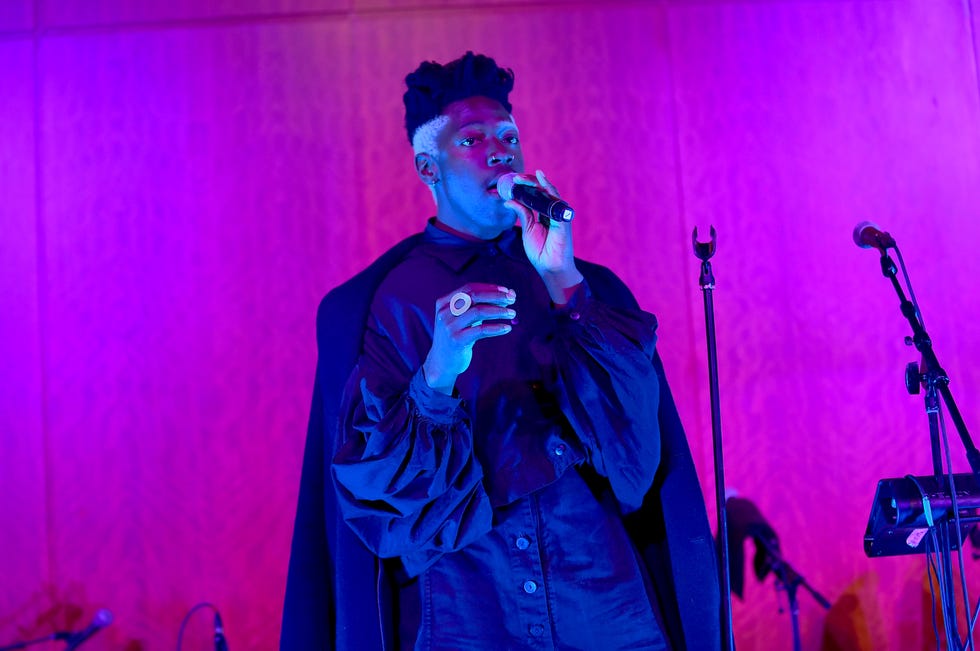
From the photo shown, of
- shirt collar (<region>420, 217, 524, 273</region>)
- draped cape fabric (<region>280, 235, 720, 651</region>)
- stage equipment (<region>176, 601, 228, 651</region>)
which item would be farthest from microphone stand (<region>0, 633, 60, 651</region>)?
shirt collar (<region>420, 217, 524, 273</region>)

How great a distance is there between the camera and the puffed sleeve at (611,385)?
1860 mm

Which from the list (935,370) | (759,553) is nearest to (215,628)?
(759,553)

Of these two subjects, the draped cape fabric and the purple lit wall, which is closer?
the draped cape fabric

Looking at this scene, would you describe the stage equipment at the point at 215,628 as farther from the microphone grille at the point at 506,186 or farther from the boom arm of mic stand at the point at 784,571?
the boom arm of mic stand at the point at 784,571

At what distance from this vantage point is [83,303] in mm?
3381

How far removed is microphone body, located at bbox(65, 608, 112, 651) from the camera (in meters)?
3.04

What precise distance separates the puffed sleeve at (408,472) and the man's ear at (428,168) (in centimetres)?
58

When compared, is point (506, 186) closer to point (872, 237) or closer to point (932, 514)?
point (872, 237)

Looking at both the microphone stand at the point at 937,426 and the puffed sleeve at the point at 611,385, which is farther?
the microphone stand at the point at 937,426

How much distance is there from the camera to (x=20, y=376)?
337 cm

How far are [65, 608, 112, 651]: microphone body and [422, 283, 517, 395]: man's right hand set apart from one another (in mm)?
1900

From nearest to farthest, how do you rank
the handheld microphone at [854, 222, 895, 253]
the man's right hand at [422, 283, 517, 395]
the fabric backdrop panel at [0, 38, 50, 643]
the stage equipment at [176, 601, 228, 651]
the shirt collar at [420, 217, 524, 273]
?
the man's right hand at [422, 283, 517, 395] < the shirt collar at [420, 217, 524, 273] < the handheld microphone at [854, 222, 895, 253] < the stage equipment at [176, 601, 228, 651] < the fabric backdrop panel at [0, 38, 50, 643]

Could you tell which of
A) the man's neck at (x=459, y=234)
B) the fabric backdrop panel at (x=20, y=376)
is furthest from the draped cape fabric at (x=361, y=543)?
the fabric backdrop panel at (x=20, y=376)

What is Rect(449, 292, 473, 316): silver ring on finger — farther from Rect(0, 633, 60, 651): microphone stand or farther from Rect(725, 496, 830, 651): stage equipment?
Rect(0, 633, 60, 651): microphone stand
